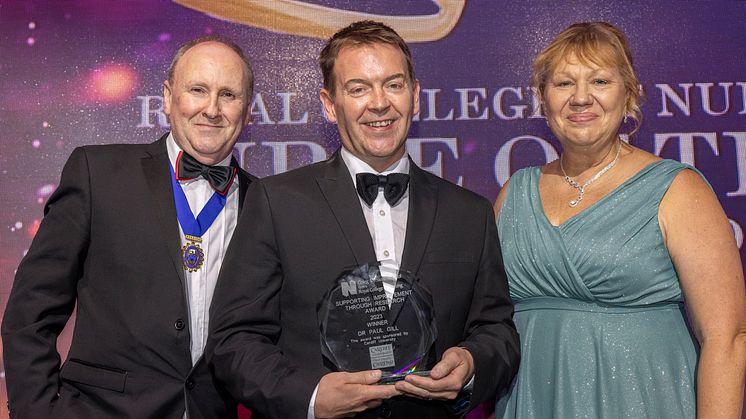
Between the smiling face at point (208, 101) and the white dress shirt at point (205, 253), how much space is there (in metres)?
0.10

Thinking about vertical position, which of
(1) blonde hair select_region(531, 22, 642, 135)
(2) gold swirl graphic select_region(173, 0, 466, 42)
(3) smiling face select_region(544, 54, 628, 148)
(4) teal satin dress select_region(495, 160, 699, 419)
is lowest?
(4) teal satin dress select_region(495, 160, 699, 419)

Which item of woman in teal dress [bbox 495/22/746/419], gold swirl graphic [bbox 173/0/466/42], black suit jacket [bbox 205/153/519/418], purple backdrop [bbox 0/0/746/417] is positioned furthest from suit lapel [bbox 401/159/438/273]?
gold swirl graphic [bbox 173/0/466/42]

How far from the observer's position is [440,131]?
12.7ft

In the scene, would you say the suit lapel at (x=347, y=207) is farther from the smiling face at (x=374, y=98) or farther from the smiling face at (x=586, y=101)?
the smiling face at (x=586, y=101)

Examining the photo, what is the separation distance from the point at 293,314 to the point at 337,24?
199 centimetres

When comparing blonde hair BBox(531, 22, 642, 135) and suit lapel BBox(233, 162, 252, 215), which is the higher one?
blonde hair BBox(531, 22, 642, 135)

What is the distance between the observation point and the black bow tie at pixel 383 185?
7.90 ft

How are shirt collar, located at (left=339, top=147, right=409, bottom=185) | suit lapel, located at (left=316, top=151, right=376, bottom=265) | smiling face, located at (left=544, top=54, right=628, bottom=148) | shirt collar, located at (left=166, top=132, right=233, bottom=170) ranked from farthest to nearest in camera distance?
shirt collar, located at (left=166, top=132, right=233, bottom=170)
smiling face, located at (left=544, top=54, right=628, bottom=148)
shirt collar, located at (left=339, top=147, right=409, bottom=185)
suit lapel, located at (left=316, top=151, right=376, bottom=265)

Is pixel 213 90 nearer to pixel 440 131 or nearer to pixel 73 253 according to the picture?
pixel 73 253

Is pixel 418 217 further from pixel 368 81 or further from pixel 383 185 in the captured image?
pixel 368 81

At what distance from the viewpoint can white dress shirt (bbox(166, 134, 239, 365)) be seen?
8.46 feet

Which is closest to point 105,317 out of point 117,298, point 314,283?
point 117,298

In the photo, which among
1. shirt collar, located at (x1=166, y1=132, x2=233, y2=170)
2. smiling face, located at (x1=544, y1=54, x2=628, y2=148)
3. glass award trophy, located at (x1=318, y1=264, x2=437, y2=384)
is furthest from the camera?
shirt collar, located at (x1=166, y1=132, x2=233, y2=170)

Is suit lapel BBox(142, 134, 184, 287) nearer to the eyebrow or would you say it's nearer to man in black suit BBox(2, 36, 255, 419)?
man in black suit BBox(2, 36, 255, 419)
